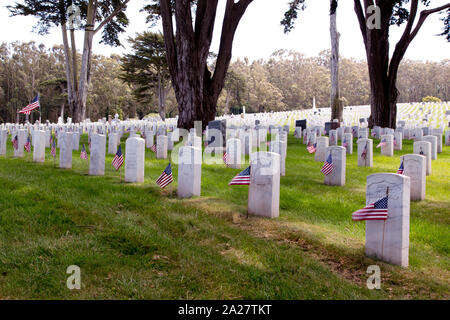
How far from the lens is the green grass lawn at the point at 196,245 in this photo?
11.1 feet

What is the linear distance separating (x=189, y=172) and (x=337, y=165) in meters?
3.25

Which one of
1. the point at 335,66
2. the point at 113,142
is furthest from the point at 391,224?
the point at 335,66

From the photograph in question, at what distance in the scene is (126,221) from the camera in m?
5.10

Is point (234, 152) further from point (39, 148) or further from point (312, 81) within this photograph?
point (312, 81)

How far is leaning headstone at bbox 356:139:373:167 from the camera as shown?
10.2 metres

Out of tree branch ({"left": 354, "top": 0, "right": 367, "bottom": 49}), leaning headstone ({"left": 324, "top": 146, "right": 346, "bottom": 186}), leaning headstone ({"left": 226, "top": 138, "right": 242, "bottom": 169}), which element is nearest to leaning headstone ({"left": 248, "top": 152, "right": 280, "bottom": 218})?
leaning headstone ({"left": 324, "top": 146, "right": 346, "bottom": 186})

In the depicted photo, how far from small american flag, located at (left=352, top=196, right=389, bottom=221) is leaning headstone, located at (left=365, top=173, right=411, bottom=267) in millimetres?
45

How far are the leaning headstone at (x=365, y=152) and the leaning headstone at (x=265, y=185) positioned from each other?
18.2 ft

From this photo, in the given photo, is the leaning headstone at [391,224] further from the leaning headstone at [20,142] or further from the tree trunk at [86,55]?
the tree trunk at [86,55]

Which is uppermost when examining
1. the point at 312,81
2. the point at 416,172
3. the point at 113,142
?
the point at 312,81

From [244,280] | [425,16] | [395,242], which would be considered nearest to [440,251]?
[395,242]

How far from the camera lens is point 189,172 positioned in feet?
21.7

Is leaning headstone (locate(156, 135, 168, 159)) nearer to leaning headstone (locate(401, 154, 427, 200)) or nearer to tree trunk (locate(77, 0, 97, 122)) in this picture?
leaning headstone (locate(401, 154, 427, 200))
